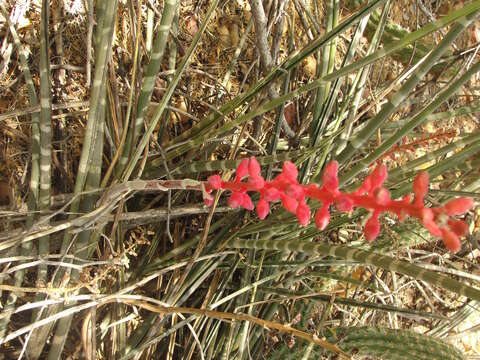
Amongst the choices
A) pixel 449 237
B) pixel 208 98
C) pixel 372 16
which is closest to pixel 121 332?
pixel 208 98

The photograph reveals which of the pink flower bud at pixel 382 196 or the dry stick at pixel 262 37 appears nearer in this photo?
the pink flower bud at pixel 382 196

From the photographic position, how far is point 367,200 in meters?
0.39

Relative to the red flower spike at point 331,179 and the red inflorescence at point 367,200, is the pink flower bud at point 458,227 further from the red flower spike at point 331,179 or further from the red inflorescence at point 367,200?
the red flower spike at point 331,179

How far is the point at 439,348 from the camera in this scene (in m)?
0.80

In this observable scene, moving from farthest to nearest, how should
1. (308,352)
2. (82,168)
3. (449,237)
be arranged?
(308,352), (82,168), (449,237)

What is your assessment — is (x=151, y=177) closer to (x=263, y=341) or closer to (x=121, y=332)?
(x=121, y=332)

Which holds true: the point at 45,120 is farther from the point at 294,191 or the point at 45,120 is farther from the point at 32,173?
the point at 294,191

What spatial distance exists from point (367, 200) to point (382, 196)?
0.06 feet

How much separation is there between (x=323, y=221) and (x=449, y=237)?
12cm

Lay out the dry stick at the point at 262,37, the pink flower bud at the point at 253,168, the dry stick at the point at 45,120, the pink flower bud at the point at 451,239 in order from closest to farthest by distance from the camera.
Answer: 1. the pink flower bud at the point at 451,239
2. the pink flower bud at the point at 253,168
3. the dry stick at the point at 45,120
4. the dry stick at the point at 262,37

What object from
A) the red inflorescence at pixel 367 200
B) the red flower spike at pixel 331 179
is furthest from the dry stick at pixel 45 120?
the red flower spike at pixel 331 179

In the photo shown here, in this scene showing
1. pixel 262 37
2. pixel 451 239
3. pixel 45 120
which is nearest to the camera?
pixel 451 239

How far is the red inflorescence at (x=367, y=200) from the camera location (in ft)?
1.16

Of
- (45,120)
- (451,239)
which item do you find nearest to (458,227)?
(451,239)
